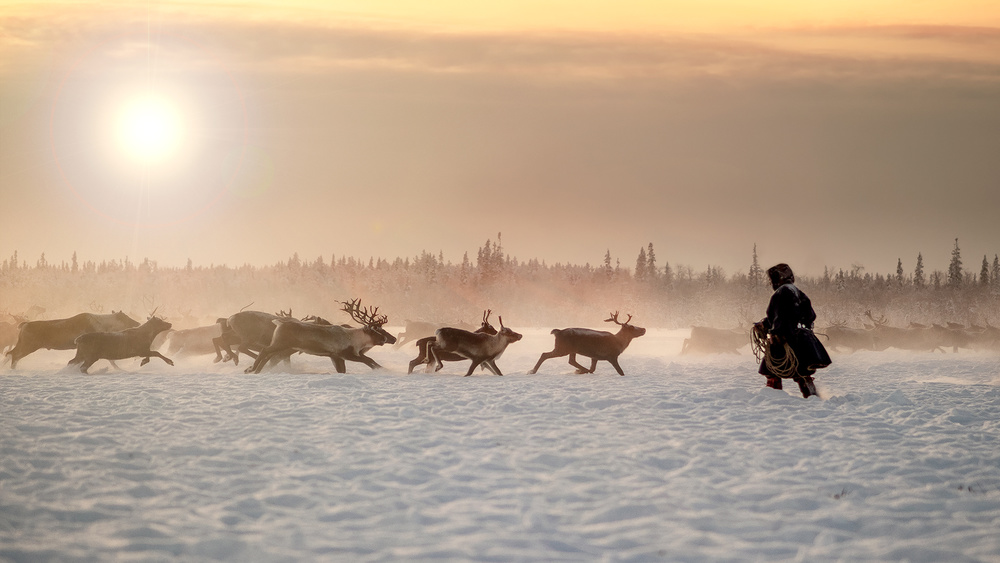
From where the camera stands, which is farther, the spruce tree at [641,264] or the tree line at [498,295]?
the spruce tree at [641,264]

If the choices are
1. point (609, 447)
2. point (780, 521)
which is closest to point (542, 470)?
point (609, 447)

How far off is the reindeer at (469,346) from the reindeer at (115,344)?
6.80 m

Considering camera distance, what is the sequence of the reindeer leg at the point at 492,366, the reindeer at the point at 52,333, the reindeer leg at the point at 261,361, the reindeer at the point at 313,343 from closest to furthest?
1. the reindeer leg at the point at 261,361
2. the reindeer at the point at 313,343
3. the reindeer leg at the point at 492,366
4. the reindeer at the point at 52,333

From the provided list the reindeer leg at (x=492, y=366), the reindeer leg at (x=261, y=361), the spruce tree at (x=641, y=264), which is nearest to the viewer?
the reindeer leg at (x=261, y=361)

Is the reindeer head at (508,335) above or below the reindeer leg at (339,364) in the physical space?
above

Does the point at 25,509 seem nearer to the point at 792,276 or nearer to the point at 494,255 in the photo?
the point at 792,276

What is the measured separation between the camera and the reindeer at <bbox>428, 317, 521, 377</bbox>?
15.8 metres

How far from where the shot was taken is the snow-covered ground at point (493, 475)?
17.8 ft

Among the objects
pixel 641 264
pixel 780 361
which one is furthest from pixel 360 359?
pixel 641 264

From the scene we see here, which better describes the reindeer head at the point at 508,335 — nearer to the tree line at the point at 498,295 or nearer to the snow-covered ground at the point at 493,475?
the snow-covered ground at the point at 493,475

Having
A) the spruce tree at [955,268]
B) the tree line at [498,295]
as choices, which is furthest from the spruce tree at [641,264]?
the spruce tree at [955,268]

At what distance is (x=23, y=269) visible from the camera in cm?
9500

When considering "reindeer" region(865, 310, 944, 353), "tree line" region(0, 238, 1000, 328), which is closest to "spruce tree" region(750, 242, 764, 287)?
"tree line" region(0, 238, 1000, 328)

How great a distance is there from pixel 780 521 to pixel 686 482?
3.74 ft
